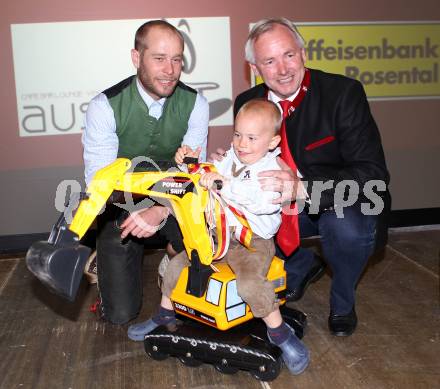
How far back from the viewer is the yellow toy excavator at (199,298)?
1.92 m

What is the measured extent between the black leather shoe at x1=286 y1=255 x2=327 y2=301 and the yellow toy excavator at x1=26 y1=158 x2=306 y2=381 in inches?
22.5

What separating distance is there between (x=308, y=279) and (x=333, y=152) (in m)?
0.76

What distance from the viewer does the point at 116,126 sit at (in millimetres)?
2514

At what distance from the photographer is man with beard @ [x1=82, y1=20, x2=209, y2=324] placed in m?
2.42

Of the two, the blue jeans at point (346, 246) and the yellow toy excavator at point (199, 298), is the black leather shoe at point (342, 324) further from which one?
the yellow toy excavator at point (199, 298)

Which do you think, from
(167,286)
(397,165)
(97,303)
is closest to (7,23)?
(97,303)

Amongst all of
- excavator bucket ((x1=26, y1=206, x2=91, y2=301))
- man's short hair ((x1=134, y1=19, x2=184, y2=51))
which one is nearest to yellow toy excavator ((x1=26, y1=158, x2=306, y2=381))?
excavator bucket ((x1=26, y1=206, x2=91, y2=301))

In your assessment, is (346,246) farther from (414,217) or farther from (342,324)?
(414,217)

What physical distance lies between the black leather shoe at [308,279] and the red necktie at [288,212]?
1.47ft

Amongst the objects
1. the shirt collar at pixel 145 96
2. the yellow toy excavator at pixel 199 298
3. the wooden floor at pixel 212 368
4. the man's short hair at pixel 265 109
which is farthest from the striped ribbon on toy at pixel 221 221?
the shirt collar at pixel 145 96

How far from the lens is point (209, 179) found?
6.48 ft

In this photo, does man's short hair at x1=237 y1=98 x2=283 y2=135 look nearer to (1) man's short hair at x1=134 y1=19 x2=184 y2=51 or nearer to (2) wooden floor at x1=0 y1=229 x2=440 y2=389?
(1) man's short hair at x1=134 y1=19 x2=184 y2=51

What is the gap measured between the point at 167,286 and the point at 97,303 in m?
0.71

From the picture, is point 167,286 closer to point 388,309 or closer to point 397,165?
point 388,309
